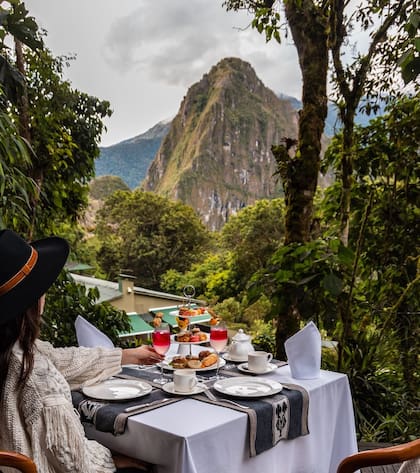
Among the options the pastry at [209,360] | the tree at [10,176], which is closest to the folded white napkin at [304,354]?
the pastry at [209,360]

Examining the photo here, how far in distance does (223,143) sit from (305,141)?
28.8 m

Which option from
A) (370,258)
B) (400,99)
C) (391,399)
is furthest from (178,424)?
(400,99)

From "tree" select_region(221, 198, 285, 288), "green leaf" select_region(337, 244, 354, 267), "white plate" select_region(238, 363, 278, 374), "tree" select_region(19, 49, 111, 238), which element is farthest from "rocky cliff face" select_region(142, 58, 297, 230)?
"white plate" select_region(238, 363, 278, 374)

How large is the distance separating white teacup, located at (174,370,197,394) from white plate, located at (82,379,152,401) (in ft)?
0.26

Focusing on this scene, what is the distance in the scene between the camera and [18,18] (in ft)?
7.08

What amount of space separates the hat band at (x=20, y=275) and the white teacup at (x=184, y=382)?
1.73 feet

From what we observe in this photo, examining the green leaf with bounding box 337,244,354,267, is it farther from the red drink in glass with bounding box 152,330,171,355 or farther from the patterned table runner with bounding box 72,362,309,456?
the red drink in glass with bounding box 152,330,171,355

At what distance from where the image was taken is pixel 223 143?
3138 cm

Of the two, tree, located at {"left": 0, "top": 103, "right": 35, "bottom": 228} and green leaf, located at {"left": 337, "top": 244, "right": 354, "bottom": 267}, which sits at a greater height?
tree, located at {"left": 0, "top": 103, "right": 35, "bottom": 228}

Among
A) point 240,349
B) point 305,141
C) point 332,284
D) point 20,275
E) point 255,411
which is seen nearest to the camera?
point 20,275

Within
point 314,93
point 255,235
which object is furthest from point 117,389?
point 255,235

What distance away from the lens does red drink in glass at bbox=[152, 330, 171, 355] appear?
1682 millimetres

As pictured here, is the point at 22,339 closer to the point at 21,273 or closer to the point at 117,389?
the point at 21,273

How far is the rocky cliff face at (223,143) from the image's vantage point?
29014 millimetres
